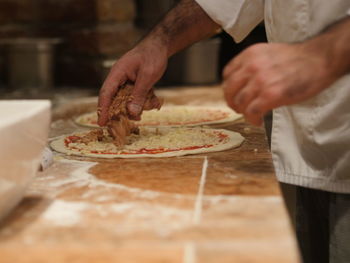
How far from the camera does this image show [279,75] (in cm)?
99

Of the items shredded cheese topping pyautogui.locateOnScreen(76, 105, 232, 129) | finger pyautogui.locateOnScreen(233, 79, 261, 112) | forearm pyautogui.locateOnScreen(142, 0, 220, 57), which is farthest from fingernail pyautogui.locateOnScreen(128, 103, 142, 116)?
finger pyautogui.locateOnScreen(233, 79, 261, 112)

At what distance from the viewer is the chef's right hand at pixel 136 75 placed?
5.41 feet

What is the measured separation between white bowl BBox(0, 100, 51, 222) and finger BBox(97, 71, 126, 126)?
2.25 feet

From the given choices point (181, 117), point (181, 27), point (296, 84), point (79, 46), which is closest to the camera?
point (296, 84)

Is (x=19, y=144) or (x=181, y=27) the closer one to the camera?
(x=19, y=144)

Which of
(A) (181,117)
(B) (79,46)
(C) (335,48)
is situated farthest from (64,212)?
(B) (79,46)

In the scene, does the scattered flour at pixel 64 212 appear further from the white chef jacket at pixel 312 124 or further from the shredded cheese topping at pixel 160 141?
the white chef jacket at pixel 312 124

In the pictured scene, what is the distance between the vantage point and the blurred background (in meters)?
3.12

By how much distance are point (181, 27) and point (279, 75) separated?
2.78 feet

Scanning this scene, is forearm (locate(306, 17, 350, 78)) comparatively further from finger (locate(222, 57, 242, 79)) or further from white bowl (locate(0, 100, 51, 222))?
white bowl (locate(0, 100, 51, 222))

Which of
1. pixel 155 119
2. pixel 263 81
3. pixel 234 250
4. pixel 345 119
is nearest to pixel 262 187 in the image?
pixel 263 81

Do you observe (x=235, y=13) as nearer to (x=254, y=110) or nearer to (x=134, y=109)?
(x=134, y=109)

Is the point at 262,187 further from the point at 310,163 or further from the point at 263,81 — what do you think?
the point at 310,163

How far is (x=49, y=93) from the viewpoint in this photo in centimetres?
304
